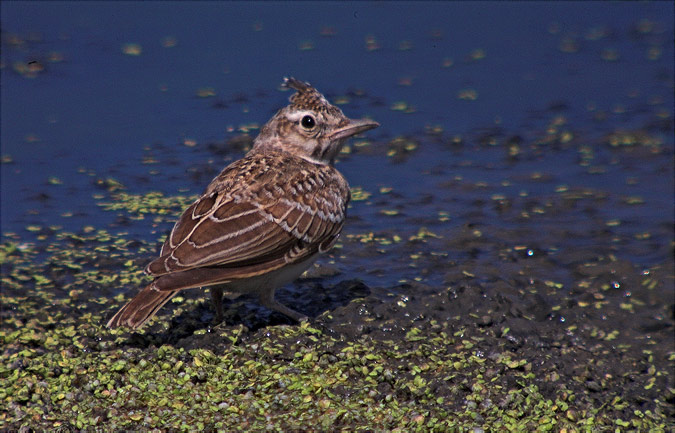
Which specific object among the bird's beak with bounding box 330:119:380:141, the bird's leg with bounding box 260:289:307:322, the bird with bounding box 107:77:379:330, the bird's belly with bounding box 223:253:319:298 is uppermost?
the bird's beak with bounding box 330:119:380:141

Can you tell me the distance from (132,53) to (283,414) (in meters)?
8.78

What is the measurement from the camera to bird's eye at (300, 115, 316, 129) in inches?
303

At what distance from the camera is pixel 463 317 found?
723 cm

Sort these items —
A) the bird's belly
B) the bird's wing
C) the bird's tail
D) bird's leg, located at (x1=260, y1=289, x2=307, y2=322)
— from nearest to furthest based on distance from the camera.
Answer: the bird's tail
the bird's wing
the bird's belly
bird's leg, located at (x1=260, y1=289, x2=307, y2=322)

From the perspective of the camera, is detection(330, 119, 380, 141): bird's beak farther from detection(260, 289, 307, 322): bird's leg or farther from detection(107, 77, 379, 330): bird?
detection(260, 289, 307, 322): bird's leg

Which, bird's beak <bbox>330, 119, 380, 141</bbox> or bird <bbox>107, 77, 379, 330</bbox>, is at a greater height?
bird's beak <bbox>330, 119, 380, 141</bbox>

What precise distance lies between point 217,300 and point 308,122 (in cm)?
183

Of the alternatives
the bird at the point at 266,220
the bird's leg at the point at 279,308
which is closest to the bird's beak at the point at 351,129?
the bird at the point at 266,220

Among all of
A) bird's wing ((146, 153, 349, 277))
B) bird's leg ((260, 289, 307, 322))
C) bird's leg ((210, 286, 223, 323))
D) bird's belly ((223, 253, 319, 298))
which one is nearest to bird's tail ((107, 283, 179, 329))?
bird's wing ((146, 153, 349, 277))

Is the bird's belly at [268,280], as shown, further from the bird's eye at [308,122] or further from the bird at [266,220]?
the bird's eye at [308,122]

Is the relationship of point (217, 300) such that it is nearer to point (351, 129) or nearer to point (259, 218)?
point (259, 218)

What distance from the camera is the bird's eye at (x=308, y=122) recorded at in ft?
25.2

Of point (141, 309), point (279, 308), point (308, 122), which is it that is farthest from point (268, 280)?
point (308, 122)

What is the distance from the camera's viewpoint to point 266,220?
6.58m
